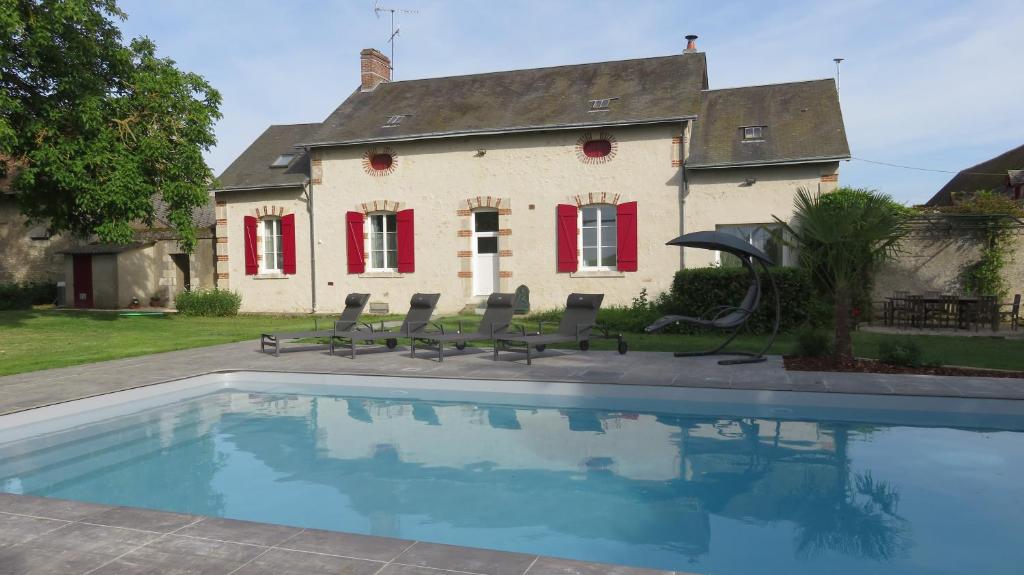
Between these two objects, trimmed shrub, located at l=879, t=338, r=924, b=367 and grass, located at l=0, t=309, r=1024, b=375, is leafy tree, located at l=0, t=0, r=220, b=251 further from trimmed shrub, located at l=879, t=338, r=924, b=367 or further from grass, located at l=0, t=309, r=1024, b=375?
trimmed shrub, located at l=879, t=338, r=924, b=367

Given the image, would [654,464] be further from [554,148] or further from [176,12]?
[554,148]

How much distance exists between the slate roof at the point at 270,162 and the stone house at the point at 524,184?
7 cm

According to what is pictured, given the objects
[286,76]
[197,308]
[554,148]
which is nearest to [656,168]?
[554,148]

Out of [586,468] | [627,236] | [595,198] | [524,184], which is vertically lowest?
[586,468]

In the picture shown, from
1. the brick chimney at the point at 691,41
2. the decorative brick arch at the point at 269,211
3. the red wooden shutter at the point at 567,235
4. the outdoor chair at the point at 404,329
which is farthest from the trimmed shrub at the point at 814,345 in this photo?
the decorative brick arch at the point at 269,211

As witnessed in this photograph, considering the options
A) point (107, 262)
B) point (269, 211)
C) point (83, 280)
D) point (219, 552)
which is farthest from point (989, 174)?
point (83, 280)

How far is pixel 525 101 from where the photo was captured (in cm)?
1673

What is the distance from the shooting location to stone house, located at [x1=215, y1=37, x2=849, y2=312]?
1456 centimetres

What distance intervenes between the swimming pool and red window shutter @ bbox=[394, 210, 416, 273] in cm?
879

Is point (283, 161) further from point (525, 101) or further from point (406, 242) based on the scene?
point (525, 101)

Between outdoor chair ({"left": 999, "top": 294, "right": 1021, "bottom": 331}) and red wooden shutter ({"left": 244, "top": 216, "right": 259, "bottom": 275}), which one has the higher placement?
red wooden shutter ({"left": 244, "top": 216, "right": 259, "bottom": 275})

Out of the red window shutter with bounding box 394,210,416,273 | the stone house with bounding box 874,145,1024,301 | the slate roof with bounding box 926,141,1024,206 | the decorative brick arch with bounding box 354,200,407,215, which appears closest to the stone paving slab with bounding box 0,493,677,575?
the red window shutter with bounding box 394,210,416,273

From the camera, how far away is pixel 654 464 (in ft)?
17.4

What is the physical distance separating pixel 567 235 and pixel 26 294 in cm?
1850
